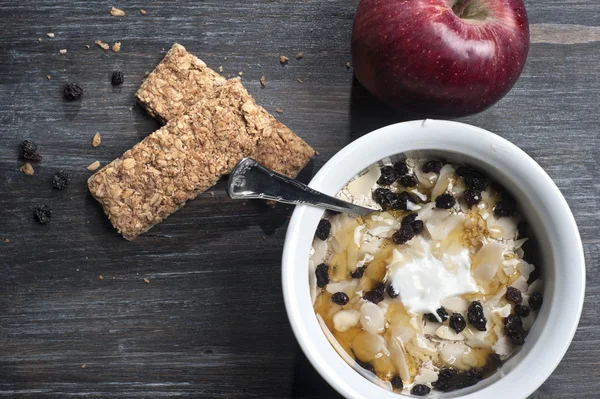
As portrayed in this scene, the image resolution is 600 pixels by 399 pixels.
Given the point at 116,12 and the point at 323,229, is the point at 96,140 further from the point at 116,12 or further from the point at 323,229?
the point at 323,229

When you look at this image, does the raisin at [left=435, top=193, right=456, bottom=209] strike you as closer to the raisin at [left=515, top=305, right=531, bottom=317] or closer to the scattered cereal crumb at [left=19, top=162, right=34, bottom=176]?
the raisin at [left=515, top=305, right=531, bottom=317]

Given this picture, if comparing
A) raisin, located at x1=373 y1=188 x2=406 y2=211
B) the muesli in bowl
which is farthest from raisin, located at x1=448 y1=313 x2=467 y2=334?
raisin, located at x1=373 y1=188 x2=406 y2=211

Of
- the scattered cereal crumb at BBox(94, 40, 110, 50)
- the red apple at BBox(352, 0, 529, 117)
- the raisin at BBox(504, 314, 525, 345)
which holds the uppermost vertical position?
the red apple at BBox(352, 0, 529, 117)

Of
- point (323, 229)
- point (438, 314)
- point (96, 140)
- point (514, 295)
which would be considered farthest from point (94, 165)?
point (514, 295)

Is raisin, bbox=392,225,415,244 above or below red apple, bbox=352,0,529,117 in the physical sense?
below

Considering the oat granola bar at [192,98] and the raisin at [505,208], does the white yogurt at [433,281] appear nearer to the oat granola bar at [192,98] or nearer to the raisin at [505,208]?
the raisin at [505,208]
